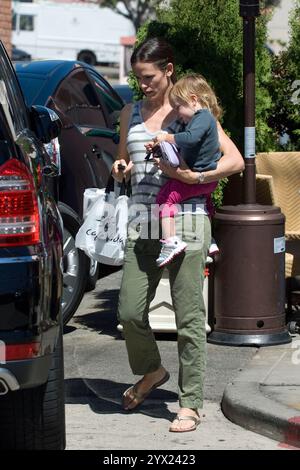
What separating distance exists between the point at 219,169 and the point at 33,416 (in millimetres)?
1639

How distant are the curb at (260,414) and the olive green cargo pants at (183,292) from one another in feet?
0.77

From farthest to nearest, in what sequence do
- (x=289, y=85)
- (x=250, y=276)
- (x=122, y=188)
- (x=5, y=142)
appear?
1. (x=289, y=85)
2. (x=250, y=276)
3. (x=122, y=188)
4. (x=5, y=142)

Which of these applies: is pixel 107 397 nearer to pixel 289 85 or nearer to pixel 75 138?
pixel 75 138

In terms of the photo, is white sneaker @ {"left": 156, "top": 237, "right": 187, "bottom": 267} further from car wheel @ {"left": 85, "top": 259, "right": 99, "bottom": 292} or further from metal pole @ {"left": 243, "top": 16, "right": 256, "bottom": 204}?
car wheel @ {"left": 85, "top": 259, "right": 99, "bottom": 292}

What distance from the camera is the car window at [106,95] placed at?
9.97 m

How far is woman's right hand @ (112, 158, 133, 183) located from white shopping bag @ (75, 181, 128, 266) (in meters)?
0.62

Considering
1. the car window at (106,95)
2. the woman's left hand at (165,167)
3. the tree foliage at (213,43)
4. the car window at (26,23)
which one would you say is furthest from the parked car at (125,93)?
the car window at (26,23)

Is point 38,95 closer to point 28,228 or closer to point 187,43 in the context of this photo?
point 187,43

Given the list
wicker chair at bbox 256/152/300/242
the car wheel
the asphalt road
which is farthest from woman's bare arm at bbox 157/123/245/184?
the car wheel

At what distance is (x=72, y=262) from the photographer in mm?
7844

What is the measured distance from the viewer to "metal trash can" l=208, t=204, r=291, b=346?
7137 millimetres

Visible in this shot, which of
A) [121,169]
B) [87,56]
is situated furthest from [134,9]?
[121,169]

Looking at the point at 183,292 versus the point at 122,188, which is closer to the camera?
the point at 183,292
